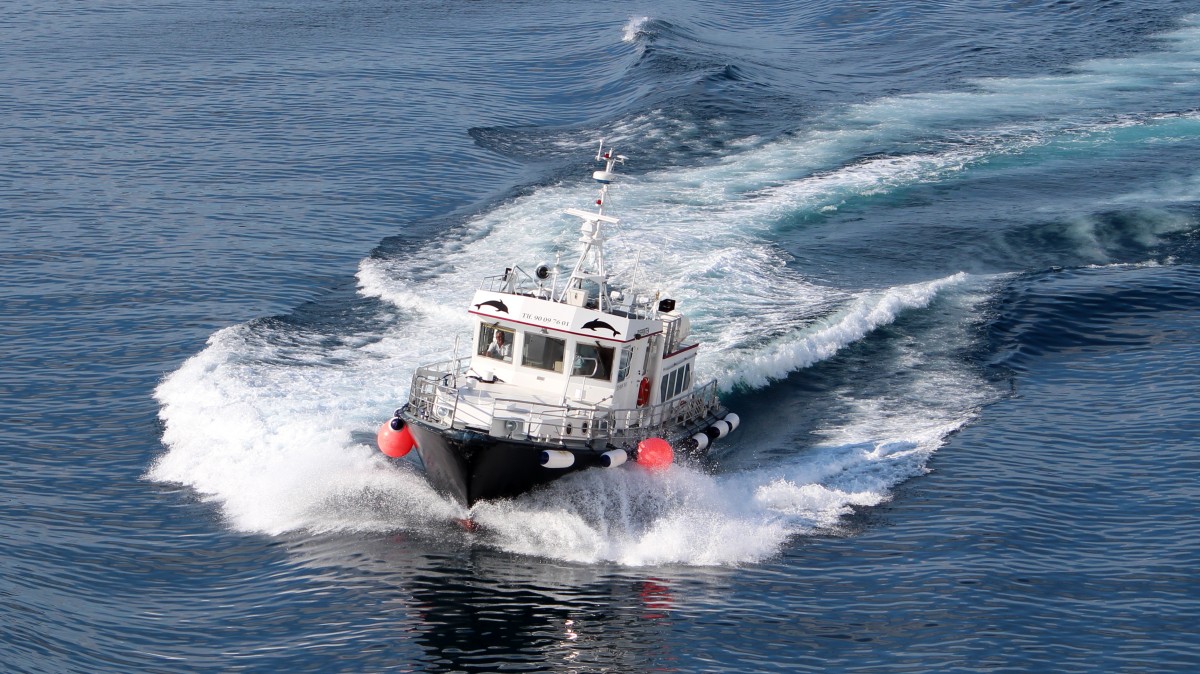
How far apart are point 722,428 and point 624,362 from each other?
11.3ft

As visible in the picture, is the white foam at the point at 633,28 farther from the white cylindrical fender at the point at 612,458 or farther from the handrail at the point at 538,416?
the white cylindrical fender at the point at 612,458

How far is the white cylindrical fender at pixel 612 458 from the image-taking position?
87.5ft

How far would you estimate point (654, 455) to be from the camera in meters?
27.3

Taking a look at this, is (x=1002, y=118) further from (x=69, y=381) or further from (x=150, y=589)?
(x=150, y=589)

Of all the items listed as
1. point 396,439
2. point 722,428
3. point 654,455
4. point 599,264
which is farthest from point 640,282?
→ point 396,439

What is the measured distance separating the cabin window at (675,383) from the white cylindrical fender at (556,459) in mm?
4210

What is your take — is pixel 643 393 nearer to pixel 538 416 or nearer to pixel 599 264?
pixel 599 264

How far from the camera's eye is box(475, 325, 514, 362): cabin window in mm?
28781

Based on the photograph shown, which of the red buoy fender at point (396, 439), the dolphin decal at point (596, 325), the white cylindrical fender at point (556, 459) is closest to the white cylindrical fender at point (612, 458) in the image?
the white cylindrical fender at point (556, 459)

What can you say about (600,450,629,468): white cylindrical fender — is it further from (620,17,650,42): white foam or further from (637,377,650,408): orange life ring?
(620,17,650,42): white foam

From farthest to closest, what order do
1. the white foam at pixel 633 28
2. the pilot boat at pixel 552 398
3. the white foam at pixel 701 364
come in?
the white foam at pixel 633 28
the white foam at pixel 701 364
the pilot boat at pixel 552 398

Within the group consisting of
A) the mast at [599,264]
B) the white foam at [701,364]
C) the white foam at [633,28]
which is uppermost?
the white foam at [633,28]

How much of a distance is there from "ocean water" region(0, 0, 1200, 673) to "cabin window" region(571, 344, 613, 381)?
7.35 feet

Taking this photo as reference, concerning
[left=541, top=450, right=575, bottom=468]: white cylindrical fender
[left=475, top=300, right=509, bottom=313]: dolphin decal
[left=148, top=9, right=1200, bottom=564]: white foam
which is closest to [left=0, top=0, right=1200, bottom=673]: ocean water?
[left=148, top=9, right=1200, bottom=564]: white foam
